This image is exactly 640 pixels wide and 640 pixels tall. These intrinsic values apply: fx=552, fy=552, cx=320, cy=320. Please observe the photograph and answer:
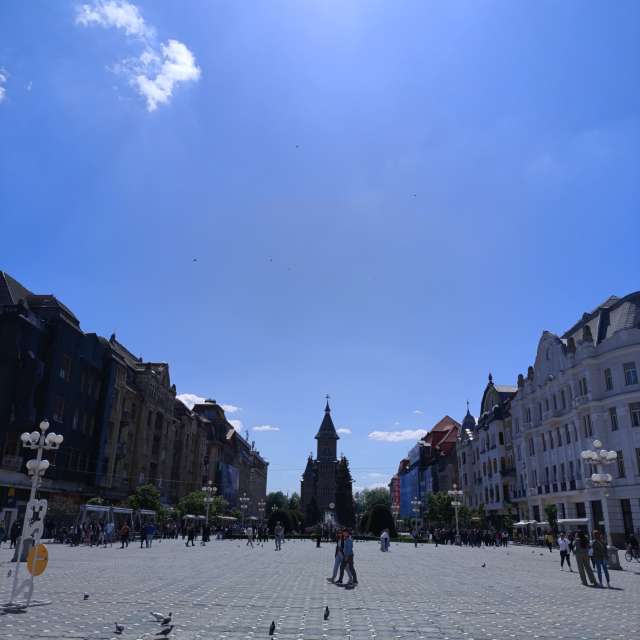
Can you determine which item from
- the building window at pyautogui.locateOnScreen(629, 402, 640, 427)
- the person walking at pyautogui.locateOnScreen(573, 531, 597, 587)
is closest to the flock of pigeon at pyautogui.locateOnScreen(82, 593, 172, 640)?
the person walking at pyautogui.locateOnScreen(573, 531, 597, 587)

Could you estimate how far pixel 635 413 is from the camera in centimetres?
4169

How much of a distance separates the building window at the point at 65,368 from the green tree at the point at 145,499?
41.2 ft

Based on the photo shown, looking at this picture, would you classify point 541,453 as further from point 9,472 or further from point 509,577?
point 9,472

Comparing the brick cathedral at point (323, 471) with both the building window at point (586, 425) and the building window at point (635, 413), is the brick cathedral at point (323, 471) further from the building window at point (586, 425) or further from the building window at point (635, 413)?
the building window at point (635, 413)

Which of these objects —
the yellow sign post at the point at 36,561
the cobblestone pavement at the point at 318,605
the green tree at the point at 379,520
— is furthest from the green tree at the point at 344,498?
the yellow sign post at the point at 36,561

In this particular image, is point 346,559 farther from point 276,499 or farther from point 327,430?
point 276,499

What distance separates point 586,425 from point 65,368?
1789 inches

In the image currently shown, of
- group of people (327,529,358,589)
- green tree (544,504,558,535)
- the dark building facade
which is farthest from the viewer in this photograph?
green tree (544,504,558,535)

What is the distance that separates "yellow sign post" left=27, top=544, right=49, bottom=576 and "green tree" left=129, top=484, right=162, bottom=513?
4108cm

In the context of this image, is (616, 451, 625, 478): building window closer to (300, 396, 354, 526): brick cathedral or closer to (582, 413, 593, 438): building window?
(582, 413, 593, 438): building window

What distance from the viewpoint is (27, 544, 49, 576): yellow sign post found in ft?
40.9

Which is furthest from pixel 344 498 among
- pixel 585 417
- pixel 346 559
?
pixel 346 559

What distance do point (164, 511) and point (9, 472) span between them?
19127 millimetres

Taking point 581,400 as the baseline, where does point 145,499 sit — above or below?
below
